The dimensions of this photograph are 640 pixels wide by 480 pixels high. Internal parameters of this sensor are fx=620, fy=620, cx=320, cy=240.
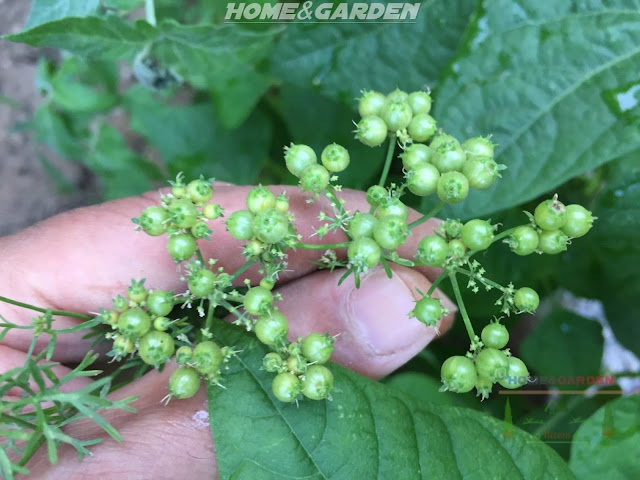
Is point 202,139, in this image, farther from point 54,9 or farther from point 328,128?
point 54,9

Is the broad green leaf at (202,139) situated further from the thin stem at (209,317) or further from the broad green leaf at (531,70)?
the thin stem at (209,317)

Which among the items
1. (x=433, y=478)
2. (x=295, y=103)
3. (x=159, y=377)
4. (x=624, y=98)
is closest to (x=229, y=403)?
(x=159, y=377)

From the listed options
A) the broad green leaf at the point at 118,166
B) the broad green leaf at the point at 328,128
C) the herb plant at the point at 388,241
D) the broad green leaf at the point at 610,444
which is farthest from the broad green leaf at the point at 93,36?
the broad green leaf at the point at 610,444

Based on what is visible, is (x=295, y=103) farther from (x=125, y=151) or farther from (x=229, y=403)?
(x=229, y=403)

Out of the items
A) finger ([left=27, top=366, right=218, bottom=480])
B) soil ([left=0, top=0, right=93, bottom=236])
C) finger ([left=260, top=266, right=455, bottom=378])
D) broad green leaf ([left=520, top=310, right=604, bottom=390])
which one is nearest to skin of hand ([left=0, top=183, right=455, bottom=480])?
finger ([left=260, top=266, right=455, bottom=378])

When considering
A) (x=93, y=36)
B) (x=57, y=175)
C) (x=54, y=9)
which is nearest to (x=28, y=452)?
(x=93, y=36)
